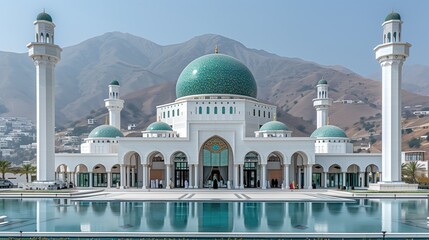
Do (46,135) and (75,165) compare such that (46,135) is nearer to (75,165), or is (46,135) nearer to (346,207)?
(75,165)

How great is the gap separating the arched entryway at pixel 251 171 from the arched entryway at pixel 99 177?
1115 cm

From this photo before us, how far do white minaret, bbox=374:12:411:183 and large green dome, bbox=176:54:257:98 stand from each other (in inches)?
463

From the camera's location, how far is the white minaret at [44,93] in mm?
31531

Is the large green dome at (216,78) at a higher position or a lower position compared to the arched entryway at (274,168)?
higher

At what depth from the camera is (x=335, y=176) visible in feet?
127

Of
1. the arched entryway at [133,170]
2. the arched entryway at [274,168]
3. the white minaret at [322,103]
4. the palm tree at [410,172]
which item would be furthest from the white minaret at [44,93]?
the palm tree at [410,172]

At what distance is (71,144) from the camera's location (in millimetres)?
110500

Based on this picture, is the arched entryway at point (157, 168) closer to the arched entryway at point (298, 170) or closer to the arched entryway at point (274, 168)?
the arched entryway at point (274, 168)

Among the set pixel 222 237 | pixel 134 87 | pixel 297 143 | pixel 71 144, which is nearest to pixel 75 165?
pixel 297 143

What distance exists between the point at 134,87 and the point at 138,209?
14531cm

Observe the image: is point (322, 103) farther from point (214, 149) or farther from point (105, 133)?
point (105, 133)

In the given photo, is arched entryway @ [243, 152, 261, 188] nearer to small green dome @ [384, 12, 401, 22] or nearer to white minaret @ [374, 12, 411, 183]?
white minaret @ [374, 12, 411, 183]

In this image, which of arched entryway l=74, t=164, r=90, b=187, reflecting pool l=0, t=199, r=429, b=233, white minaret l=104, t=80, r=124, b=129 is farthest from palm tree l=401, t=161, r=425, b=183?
arched entryway l=74, t=164, r=90, b=187

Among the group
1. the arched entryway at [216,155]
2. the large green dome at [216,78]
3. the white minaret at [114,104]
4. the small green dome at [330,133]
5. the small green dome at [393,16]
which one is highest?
the small green dome at [393,16]
